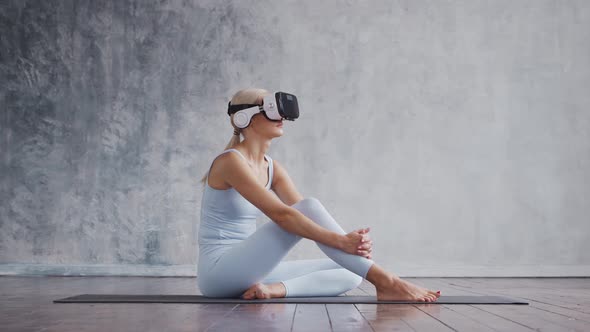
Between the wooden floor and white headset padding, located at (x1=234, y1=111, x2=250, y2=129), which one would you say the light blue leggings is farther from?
white headset padding, located at (x1=234, y1=111, x2=250, y2=129)

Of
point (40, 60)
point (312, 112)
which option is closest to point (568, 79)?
point (312, 112)

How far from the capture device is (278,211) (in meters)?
2.51

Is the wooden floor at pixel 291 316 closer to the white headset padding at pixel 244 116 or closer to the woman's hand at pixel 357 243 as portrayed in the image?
the woman's hand at pixel 357 243

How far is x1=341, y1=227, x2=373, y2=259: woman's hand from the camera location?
2.44 metres

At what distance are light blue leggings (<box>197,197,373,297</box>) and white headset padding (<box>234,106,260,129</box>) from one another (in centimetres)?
45

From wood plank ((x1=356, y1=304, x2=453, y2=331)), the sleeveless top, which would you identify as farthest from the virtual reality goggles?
wood plank ((x1=356, y1=304, x2=453, y2=331))

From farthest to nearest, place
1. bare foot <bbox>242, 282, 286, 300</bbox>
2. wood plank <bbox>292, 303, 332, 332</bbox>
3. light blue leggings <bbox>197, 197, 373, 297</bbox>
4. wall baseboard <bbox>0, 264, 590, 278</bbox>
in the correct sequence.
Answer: wall baseboard <bbox>0, 264, 590, 278</bbox> < bare foot <bbox>242, 282, 286, 300</bbox> < light blue leggings <bbox>197, 197, 373, 297</bbox> < wood plank <bbox>292, 303, 332, 332</bbox>

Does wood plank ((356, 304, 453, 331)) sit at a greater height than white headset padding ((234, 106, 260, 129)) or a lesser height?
lesser

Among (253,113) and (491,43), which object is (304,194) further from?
(253,113)

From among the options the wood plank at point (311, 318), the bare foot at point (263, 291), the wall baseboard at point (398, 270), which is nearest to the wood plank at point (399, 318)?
the wood plank at point (311, 318)

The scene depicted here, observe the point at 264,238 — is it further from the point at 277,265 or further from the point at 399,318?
the point at 399,318

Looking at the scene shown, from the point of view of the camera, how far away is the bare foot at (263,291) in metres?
2.70

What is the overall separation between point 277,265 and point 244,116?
25.7 inches

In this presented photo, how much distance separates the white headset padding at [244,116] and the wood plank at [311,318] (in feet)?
2.64
